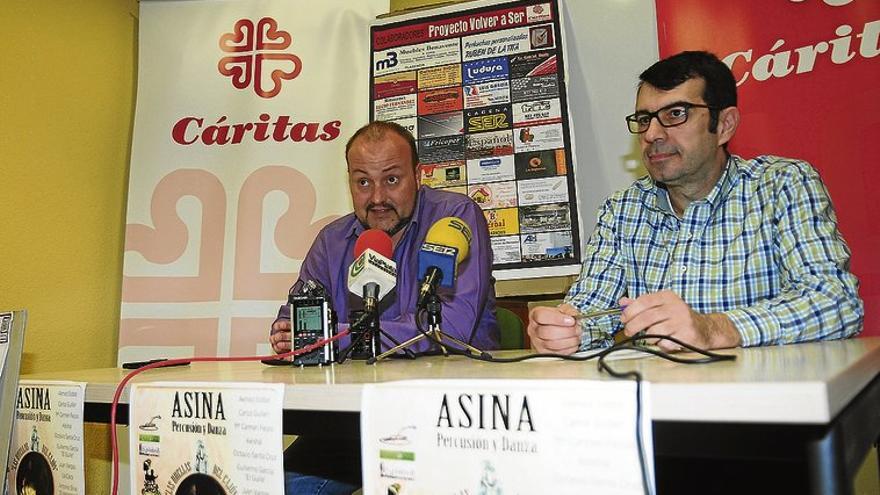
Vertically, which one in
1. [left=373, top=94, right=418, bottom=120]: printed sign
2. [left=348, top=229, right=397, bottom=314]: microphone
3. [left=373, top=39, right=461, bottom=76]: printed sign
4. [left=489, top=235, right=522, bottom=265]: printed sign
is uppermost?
[left=373, top=39, right=461, bottom=76]: printed sign

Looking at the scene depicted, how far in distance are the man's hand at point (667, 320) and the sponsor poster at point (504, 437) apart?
413 mm

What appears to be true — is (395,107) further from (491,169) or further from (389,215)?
(389,215)

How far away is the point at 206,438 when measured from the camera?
100cm

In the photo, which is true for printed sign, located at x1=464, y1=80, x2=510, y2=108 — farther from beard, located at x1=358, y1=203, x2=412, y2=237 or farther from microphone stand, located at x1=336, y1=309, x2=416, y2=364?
microphone stand, located at x1=336, y1=309, x2=416, y2=364

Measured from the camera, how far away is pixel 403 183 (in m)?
2.21

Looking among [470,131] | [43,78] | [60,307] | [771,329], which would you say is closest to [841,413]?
[771,329]

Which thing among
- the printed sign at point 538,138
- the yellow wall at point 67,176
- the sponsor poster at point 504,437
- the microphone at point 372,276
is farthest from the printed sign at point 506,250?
the sponsor poster at point 504,437

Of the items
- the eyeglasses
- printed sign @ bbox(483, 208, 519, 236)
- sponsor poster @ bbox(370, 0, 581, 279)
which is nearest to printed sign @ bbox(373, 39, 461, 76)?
sponsor poster @ bbox(370, 0, 581, 279)

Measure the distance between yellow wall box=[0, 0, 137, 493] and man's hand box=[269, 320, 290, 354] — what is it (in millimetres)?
1145

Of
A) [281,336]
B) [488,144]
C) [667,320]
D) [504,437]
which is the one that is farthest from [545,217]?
[504,437]

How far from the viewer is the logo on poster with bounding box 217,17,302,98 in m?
3.01

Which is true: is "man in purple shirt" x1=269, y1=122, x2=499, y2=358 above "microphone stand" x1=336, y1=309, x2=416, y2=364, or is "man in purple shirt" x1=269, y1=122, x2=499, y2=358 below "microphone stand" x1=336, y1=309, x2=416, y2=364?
above

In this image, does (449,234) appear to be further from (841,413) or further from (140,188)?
(140,188)

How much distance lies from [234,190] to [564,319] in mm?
2006
